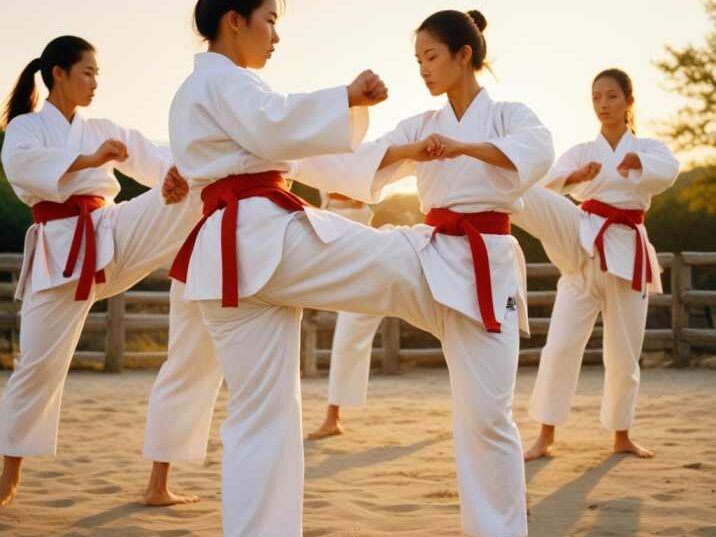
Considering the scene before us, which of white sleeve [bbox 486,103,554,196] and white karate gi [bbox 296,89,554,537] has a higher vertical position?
white sleeve [bbox 486,103,554,196]

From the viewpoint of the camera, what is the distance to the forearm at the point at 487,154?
8.09 ft

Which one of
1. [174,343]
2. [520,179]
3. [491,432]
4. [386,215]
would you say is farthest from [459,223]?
[386,215]

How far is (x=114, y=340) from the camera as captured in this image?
27.6 ft

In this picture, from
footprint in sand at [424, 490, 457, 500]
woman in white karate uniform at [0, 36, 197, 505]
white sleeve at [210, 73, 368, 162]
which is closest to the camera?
white sleeve at [210, 73, 368, 162]

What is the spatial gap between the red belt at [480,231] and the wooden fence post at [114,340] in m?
6.11

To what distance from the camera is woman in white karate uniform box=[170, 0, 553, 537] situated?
2365mm

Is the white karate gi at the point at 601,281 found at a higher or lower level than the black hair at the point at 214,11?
lower

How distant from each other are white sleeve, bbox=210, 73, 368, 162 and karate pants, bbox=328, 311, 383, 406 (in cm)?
273

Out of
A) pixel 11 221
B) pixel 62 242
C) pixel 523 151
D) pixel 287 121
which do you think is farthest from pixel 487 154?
pixel 11 221

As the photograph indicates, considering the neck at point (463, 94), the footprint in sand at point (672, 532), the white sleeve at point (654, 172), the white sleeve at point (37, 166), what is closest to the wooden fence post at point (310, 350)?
the white sleeve at point (654, 172)

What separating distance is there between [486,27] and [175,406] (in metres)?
1.63

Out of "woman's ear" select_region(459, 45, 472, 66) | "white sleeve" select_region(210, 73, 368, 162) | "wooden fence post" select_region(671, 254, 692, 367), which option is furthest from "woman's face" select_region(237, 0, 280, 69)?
"wooden fence post" select_region(671, 254, 692, 367)

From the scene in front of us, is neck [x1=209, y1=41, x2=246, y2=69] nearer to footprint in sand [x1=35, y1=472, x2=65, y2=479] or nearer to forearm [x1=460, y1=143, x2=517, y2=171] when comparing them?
forearm [x1=460, y1=143, x2=517, y2=171]

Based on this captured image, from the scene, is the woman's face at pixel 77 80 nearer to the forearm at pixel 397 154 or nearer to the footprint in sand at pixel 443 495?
the forearm at pixel 397 154
